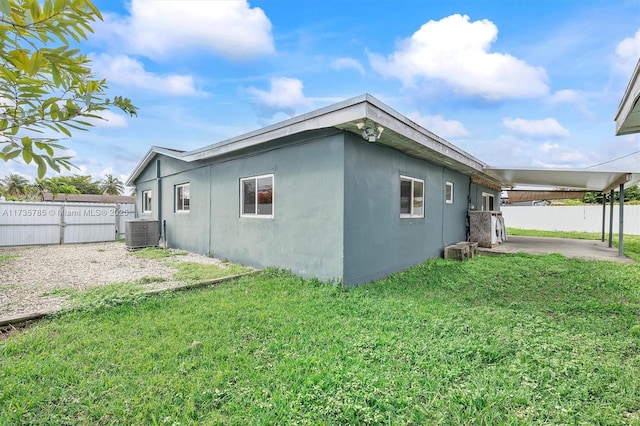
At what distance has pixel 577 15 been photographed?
Answer: 6.34m

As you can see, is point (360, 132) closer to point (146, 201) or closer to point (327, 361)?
point (327, 361)

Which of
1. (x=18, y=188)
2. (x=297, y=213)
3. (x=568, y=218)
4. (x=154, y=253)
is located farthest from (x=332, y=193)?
(x=18, y=188)

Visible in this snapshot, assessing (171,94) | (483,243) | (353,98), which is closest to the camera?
(353,98)

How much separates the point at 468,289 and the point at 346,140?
335 cm

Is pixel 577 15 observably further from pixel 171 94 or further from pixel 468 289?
pixel 171 94

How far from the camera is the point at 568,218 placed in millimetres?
18234

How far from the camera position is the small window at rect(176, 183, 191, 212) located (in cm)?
958

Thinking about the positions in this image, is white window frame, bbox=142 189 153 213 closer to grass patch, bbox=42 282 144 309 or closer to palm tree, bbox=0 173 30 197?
grass patch, bbox=42 282 144 309

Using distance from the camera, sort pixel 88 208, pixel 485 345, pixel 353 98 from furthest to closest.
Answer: pixel 88 208 < pixel 353 98 < pixel 485 345

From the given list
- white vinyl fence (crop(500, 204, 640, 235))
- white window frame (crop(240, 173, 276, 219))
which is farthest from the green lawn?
white vinyl fence (crop(500, 204, 640, 235))

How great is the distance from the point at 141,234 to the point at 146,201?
3378 millimetres

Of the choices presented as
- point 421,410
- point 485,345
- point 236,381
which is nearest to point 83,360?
point 236,381

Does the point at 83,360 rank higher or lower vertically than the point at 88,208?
lower

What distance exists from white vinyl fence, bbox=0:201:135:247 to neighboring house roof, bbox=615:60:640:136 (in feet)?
50.2
